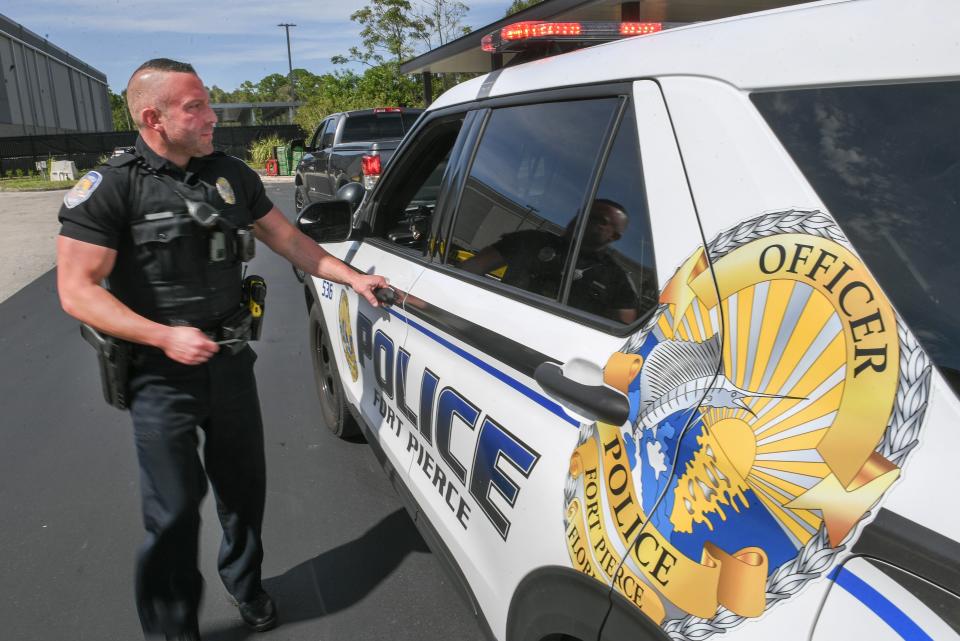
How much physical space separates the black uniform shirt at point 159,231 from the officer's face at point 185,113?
0.08 m

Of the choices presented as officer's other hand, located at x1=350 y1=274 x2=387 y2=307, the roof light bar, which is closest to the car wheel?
officer's other hand, located at x1=350 y1=274 x2=387 y2=307

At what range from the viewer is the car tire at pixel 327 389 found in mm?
3908

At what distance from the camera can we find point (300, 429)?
4.46 metres

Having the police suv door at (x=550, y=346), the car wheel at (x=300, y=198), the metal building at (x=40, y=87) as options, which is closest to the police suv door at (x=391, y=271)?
the police suv door at (x=550, y=346)

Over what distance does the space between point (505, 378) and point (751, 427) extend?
2.45 feet

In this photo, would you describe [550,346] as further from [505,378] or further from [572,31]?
[572,31]

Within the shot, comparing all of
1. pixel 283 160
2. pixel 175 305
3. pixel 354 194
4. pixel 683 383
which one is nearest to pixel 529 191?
pixel 683 383

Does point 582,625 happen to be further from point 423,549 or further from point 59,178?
point 59,178

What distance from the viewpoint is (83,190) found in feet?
6.74

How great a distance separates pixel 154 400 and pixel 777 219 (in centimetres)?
193

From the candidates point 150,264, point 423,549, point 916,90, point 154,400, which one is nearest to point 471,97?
point 150,264

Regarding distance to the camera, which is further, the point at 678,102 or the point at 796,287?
the point at 678,102

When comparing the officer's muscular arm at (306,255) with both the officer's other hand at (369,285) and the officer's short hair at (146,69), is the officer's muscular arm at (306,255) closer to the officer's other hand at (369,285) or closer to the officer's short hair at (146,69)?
the officer's other hand at (369,285)

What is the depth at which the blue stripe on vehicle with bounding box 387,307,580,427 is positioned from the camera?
59.9 inches
